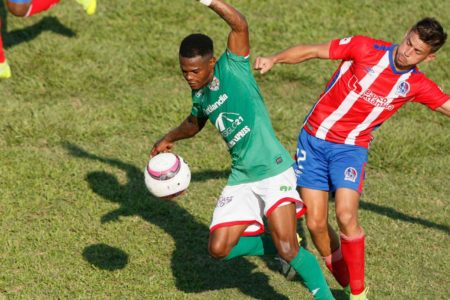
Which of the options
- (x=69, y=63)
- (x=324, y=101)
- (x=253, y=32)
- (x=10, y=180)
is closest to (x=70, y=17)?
(x=69, y=63)

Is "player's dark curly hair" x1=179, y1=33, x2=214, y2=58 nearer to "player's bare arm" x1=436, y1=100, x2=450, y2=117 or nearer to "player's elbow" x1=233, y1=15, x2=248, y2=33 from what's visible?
"player's elbow" x1=233, y1=15, x2=248, y2=33

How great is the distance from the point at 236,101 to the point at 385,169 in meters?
3.75

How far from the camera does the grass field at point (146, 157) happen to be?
28.0ft

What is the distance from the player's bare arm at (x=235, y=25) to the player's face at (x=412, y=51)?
1.34m

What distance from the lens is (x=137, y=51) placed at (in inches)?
505

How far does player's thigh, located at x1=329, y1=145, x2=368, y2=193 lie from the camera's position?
25.8 feet

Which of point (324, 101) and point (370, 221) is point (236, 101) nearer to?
point (324, 101)

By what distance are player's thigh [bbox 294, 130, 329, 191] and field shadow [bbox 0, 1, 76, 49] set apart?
596 cm

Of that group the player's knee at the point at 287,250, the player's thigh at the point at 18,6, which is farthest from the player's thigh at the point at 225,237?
the player's thigh at the point at 18,6

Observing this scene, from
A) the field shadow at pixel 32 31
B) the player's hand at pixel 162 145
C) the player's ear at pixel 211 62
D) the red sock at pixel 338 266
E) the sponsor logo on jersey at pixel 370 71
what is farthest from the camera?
the field shadow at pixel 32 31

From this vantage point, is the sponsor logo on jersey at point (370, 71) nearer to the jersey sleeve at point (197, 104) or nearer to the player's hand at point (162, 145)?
the jersey sleeve at point (197, 104)

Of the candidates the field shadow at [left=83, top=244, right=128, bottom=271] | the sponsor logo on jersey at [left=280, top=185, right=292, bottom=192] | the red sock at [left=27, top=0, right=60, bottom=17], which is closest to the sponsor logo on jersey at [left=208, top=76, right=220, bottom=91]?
the sponsor logo on jersey at [left=280, top=185, right=292, bottom=192]

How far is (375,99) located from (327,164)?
0.72 metres

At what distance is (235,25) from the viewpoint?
7.36m
